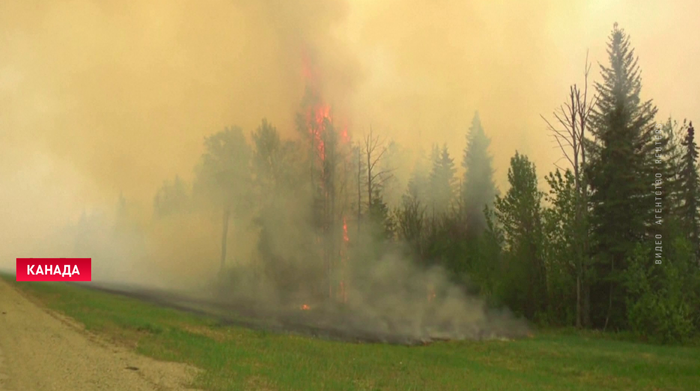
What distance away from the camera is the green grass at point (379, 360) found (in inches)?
446

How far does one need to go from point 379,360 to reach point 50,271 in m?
37.3

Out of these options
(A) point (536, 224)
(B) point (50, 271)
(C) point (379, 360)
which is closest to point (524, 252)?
(A) point (536, 224)

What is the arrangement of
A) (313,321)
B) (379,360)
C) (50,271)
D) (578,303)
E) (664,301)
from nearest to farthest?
1. (379,360)
2. (664,301)
3. (313,321)
4. (578,303)
5. (50,271)

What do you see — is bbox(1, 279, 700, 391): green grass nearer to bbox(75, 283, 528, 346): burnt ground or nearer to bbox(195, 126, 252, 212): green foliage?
bbox(75, 283, 528, 346): burnt ground

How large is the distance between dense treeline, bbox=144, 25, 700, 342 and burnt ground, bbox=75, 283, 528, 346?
3810mm

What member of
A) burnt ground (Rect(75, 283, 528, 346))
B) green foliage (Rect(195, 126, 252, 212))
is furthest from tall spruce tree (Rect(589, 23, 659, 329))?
green foliage (Rect(195, 126, 252, 212))

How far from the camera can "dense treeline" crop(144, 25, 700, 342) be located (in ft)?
92.8

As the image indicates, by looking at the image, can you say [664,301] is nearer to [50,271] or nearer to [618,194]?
[618,194]

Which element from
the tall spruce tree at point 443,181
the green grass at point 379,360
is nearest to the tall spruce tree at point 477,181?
the tall spruce tree at point 443,181

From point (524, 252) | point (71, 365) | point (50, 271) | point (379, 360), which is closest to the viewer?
point (71, 365)

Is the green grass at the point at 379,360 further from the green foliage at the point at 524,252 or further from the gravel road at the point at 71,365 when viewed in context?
the green foliage at the point at 524,252

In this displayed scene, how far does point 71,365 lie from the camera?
1053cm

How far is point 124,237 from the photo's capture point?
2298 inches

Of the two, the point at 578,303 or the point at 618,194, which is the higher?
the point at 618,194
